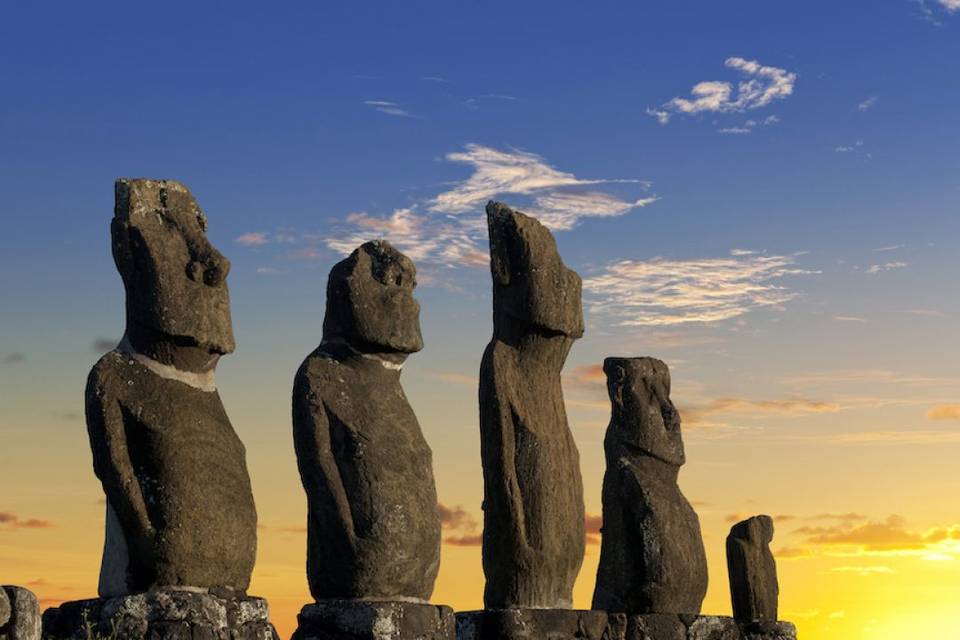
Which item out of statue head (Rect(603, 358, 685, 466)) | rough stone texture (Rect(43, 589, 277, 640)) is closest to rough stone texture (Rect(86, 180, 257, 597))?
rough stone texture (Rect(43, 589, 277, 640))

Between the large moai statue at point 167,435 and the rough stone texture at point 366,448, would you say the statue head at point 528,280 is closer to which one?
the rough stone texture at point 366,448

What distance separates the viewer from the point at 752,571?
1903 cm

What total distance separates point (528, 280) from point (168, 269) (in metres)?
4.17

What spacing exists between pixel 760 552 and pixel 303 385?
8284mm

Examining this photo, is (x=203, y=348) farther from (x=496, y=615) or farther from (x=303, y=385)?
(x=496, y=615)

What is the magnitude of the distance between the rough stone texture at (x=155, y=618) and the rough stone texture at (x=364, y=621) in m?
0.81

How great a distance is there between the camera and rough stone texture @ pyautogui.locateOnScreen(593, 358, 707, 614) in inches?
639

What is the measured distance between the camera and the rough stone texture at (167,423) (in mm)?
11375

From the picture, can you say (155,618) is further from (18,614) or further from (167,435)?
(18,614)

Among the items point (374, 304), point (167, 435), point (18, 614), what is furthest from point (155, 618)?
point (374, 304)

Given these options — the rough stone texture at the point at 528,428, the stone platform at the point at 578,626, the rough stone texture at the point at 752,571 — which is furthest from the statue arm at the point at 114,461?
the rough stone texture at the point at 752,571

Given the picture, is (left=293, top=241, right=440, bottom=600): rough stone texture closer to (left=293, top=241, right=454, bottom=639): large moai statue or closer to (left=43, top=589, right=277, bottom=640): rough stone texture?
(left=293, top=241, right=454, bottom=639): large moai statue

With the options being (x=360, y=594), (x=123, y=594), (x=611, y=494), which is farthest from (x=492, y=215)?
(x=123, y=594)

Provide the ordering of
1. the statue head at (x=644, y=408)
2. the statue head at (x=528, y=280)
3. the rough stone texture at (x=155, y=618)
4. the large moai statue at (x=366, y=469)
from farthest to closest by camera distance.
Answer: the statue head at (x=644, y=408)
the statue head at (x=528, y=280)
the large moai statue at (x=366, y=469)
the rough stone texture at (x=155, y=618)
